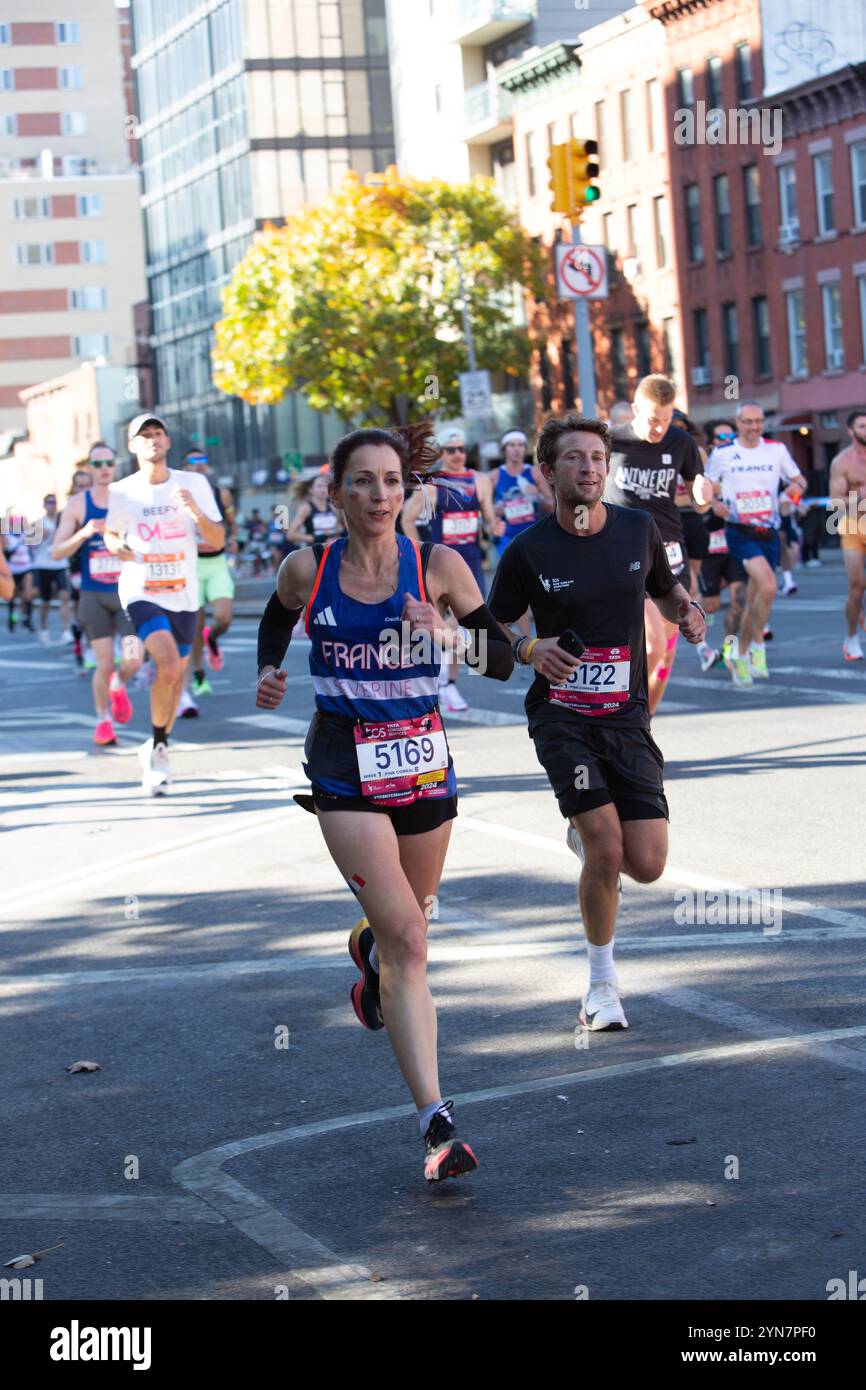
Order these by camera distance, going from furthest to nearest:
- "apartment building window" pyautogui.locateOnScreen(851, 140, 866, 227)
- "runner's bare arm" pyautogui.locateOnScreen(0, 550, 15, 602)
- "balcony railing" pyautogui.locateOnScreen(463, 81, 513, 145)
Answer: "balcony railing" pyautogui.locateOnScreen(463, 81, 513, 145), "apartment building window" pyautogui.locateOnScreen(851, 140, 866, 227), "runner's bare arm" pyautogui.locateOnScreen(0, 550, 15, 602)

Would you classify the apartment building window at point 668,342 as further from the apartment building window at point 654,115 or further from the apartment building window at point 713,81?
the apartment building window at point 713,81

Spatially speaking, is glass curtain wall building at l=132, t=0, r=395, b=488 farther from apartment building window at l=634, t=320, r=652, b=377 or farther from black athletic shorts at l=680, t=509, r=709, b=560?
black athletic shorts at l=680, t=509, r=709, b=560

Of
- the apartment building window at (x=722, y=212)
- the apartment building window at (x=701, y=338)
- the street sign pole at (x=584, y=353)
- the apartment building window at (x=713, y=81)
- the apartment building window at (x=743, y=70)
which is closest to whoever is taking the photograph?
the street sign pole at (x=584, y=353)

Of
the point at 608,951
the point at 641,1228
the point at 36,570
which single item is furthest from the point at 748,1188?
the point at 36,570

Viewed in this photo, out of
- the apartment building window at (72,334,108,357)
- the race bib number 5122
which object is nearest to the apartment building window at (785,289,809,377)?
the race bib number 5122

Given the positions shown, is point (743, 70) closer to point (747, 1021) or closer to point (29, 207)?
point (747, 1021)

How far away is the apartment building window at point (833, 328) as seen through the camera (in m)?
48.8

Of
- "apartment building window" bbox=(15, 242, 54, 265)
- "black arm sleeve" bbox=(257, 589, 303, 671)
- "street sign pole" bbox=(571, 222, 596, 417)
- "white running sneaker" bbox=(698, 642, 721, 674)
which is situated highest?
"apartment building window" bbox=(15, 242, 54, 265)

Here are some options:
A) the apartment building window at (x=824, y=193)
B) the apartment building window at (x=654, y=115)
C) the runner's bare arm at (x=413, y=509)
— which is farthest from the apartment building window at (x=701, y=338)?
the runner's bare arm at (x=413, y=509)

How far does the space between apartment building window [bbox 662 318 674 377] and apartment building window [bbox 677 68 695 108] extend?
5.45 meters

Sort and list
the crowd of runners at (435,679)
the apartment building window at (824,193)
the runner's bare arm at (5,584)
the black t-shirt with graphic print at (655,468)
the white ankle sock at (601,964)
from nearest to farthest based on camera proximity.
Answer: the crowd of runners at (435,679) → the white ankle sock at (601,964) → the runner's bare arm at (5,584) → the black t-shirt with graphic print at (655,468) → the apartment building window at (824,193)

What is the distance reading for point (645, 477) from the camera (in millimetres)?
11469

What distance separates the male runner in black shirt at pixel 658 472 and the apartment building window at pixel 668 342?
45.9 m

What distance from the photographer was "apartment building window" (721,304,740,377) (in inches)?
2116
